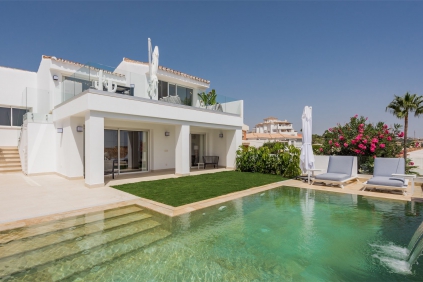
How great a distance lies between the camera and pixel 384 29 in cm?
1380

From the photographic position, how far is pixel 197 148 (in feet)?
67.2

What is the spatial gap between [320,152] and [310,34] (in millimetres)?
8963

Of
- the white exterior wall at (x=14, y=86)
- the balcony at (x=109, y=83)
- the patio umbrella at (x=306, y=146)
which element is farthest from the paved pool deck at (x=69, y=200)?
the white exterior wall at (x=14, y=86)

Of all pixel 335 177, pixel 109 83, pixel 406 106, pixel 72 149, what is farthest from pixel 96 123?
pixel 406 106

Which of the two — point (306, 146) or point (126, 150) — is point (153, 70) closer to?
point (126, 150)

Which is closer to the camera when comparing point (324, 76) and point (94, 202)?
point (94, 202)

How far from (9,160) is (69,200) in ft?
42.9

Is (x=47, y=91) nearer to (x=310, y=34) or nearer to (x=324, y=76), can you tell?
(x=310, y=34)

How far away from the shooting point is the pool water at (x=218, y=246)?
12.6 ft

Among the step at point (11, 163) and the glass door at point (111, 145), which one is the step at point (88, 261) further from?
the step at point (11, 163)

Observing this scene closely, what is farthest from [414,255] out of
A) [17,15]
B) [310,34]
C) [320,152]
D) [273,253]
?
[17,15]

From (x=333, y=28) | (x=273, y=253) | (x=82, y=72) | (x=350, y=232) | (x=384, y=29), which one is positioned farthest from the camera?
(x=333, y=28)

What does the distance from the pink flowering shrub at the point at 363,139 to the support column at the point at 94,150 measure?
46.9ft

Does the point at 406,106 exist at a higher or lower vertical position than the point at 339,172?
higher
